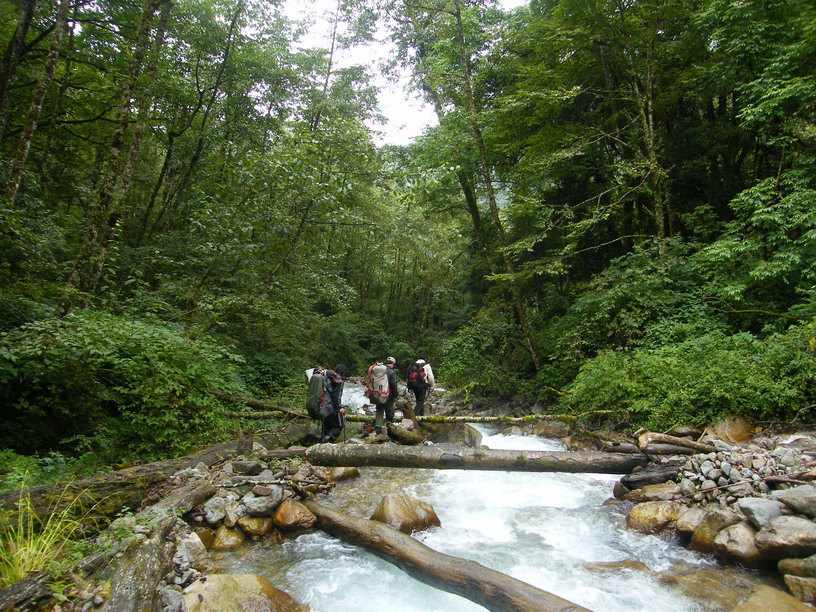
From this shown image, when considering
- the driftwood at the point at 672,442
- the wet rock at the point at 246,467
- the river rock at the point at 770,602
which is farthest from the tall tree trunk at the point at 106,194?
the driftwood at the point at 672,442

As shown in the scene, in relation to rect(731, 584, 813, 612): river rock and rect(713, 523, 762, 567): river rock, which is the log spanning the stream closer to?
rect(713, 523, 762, 567): river rock

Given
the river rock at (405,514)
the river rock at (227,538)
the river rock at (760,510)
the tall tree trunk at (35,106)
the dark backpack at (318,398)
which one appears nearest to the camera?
the river rock at (760,510)

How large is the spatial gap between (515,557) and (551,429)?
5699 mm

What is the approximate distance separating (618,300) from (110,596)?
429 inches

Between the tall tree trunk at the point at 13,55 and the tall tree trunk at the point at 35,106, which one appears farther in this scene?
the tall tree trunk at the point at 13,55

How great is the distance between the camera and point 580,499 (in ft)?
20.1

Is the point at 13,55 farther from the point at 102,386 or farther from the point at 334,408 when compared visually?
the point at 334,408

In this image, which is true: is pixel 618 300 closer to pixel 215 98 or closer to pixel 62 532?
pixel 62 532

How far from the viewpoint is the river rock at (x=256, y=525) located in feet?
15.6

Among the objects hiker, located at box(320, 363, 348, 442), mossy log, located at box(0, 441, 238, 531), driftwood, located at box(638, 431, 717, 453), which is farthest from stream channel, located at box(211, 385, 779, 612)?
hiker, located at box(320, 363, 348, 442)

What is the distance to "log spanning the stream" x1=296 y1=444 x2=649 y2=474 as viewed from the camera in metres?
5.83

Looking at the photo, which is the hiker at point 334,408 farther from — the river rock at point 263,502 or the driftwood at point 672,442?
the driftwood at point 672,442

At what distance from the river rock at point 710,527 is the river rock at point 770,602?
3.06ft

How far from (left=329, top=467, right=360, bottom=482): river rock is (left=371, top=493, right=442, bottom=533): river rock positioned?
148 centimetres
